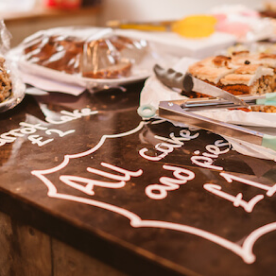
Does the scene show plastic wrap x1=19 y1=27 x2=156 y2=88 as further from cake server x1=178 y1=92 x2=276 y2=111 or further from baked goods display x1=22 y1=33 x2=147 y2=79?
cake server x1=178 y1=92 x2=276 y2=111

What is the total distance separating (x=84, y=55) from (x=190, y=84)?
1.30 feet

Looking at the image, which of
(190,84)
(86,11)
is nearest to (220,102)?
(190,84)

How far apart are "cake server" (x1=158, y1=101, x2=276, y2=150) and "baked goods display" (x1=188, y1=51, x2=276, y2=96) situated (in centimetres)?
19

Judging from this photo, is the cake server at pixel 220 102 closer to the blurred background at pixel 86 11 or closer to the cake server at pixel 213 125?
the cake server at pixel 213 125

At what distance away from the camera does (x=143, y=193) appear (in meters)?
0.62

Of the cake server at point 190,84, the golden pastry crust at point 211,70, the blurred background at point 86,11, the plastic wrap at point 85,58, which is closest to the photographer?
the cake server at point 190,84

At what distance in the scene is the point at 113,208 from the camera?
58 centimetres

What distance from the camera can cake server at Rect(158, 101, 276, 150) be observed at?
0.73m

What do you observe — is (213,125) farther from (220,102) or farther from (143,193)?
(143,193)

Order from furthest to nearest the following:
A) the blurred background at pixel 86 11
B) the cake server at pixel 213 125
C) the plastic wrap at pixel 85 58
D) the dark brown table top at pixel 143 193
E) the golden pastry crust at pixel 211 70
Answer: the blurred background at pixel 86 11, the plastic wrap at pixel 85 58, the golden pastry crust at pixel 211 70, the cake server at pixel 213 125, the dark brown table top at pixel 143 193

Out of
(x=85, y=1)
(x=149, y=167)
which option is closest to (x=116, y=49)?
(x=149, y=167)

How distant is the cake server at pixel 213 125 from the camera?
73 cm

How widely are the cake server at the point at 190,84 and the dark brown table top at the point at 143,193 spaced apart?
0.37ft

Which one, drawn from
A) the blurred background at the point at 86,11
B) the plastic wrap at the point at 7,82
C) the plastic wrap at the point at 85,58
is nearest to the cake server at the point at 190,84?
the plastic wrap at the point at 85,58
